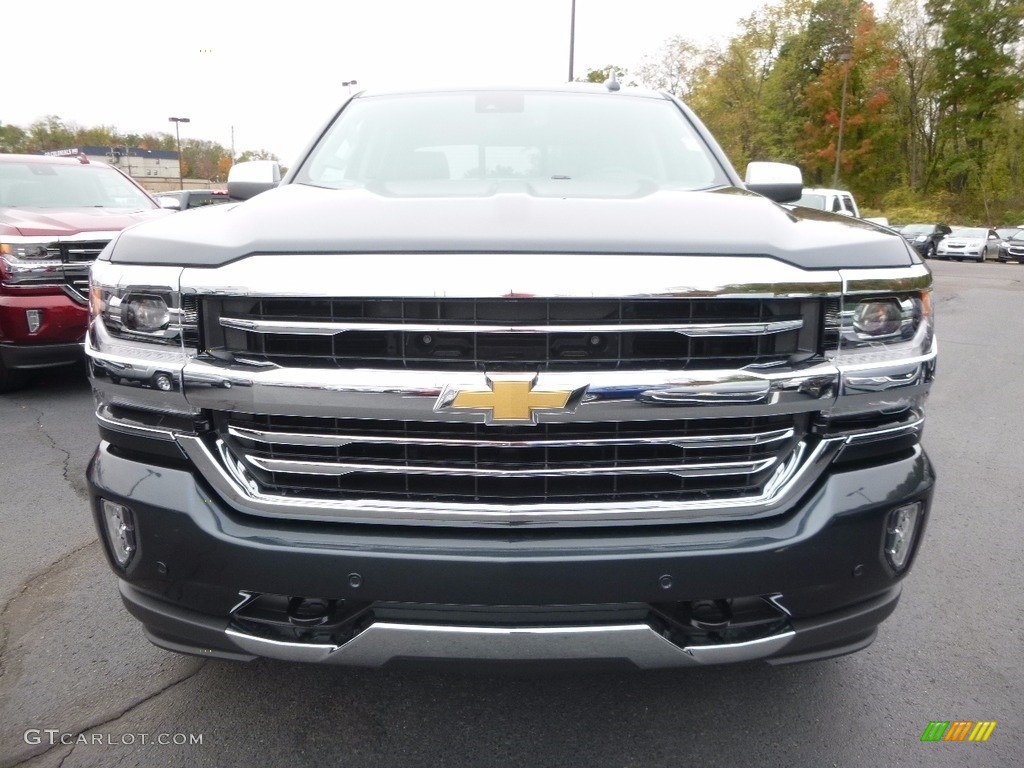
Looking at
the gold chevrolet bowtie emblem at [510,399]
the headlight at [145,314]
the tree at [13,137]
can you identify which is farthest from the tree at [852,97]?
the tree at [13,137]

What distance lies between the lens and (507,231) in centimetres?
187

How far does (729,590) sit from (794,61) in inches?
2027

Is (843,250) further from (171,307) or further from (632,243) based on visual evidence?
(171,307)

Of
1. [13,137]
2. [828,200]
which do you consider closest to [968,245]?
[828,200]

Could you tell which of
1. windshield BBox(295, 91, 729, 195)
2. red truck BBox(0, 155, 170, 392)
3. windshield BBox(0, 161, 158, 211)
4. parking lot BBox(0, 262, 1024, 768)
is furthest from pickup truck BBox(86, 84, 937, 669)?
windshield BBox(0, 161, 158, 211)

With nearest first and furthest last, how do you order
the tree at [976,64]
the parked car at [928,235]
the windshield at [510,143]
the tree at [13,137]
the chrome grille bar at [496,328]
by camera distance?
the chrome grille bar at [496,328], the windshield at [510,143], the parked car at [928,235], the tree at [976,64], the tree at [13,137]

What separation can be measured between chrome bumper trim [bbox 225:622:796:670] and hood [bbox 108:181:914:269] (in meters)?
0.86

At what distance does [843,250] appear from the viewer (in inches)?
76.0

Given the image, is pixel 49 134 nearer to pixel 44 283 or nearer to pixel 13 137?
pixel 13 137

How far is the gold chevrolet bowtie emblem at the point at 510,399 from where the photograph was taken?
1.79 metres

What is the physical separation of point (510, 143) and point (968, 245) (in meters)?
34.3

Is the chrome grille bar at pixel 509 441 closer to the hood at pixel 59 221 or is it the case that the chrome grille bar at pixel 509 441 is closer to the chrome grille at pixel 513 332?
the chrome grille at pixel 513 332

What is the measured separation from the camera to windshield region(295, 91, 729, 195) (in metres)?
3.02

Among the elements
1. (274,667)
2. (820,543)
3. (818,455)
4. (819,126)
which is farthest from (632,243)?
(819,126)
